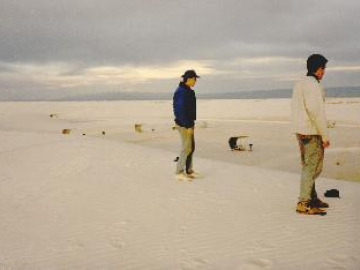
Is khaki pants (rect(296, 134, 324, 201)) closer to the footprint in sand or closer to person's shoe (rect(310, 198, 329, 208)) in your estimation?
person's shoe (rect(310, 198, 329, 208))

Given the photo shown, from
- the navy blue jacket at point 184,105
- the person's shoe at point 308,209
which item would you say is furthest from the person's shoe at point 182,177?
the person's shoe at point 308,209

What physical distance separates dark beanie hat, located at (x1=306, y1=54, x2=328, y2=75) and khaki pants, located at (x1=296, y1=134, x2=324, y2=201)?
0.93 meters

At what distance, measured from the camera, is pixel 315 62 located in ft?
20.2

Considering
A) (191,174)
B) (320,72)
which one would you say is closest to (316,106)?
(320,72)

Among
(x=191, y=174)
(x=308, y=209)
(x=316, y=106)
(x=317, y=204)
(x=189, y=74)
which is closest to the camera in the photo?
(x=316, y=106)

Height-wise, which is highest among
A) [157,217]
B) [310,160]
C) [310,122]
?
[310,122]

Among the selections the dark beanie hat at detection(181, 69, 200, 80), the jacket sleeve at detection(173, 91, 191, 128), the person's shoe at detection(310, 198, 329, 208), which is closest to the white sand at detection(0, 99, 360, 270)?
the person's shoe at detection(310, 198, 329, 208)

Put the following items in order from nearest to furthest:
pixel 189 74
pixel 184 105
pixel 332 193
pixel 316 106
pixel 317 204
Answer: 1. pixel 316 106
2. pixel 317 204
3. pixel 332 193
4. pixel 189 74
5. pixel 184 105

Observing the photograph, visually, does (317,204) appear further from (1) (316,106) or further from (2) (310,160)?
(1) (316,106)

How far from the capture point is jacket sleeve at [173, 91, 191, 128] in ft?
28.0

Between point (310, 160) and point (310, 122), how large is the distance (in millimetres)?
553

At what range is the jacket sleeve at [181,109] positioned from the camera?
852cm

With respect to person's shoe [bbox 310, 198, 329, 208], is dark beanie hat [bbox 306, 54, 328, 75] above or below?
above

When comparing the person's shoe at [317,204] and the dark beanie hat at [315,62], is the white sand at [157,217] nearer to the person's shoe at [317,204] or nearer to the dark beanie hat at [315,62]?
the person's shoe at [317,204]
